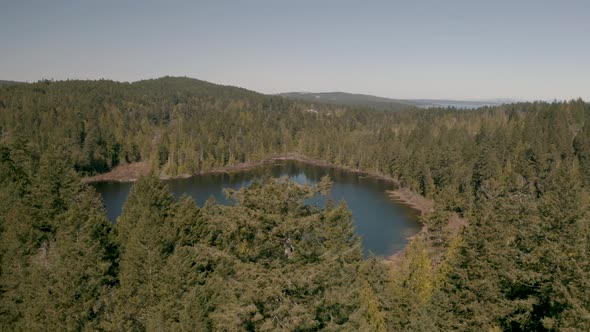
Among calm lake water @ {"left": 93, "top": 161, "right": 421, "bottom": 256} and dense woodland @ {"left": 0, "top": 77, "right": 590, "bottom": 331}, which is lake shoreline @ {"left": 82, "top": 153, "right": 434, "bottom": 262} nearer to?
calm lake water @ {"left": 93, "top": 161, "right": 421, "bottom": 256}

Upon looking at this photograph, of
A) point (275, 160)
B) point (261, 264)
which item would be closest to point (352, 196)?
point (275, 160)

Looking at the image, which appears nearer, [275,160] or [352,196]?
[352,196]

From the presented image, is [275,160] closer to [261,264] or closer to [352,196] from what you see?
[352,196]

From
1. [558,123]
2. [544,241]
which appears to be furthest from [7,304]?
[558,123]

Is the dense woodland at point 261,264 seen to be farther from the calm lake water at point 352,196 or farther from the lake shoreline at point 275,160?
the lake shoreline at point 275,160

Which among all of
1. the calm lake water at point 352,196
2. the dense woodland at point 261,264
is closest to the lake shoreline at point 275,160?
the calm lake water at point 352,196

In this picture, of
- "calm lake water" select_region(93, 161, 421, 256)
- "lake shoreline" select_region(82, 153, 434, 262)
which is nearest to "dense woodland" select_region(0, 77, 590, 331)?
"calm lake water" select_region(93, 161, 421, 256)
